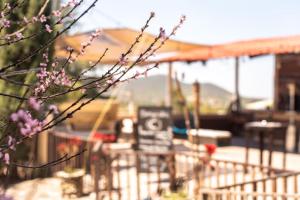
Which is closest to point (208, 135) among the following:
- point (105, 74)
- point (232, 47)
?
point (232, 47)

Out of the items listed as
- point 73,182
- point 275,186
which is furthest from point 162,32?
point 73,182

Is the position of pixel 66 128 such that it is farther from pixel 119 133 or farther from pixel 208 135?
pixel 208 135

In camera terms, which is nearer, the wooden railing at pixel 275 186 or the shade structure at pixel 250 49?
the wooden railing at pixel 275 186

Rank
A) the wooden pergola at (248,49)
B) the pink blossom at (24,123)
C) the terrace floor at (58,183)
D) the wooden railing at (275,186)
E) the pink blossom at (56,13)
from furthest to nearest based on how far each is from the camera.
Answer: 1. the wooden pergola at (248,49)
2. the terrace floor at (58,183)
3. the wooden railing at (275,186)
4. the pink blossom at (56,13)
5. the pink blossom at (24,123)

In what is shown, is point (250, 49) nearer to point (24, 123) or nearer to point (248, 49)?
point (248, 49)

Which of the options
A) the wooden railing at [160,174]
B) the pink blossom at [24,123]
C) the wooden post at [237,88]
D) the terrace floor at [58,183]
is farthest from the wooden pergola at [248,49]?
the pink blossom at [24,123]

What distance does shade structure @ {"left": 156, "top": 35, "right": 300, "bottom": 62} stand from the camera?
13703mm

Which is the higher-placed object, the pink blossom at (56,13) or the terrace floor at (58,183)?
the pink blossom at (56,13)

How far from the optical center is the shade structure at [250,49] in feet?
45.0

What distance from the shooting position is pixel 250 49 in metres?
14.6

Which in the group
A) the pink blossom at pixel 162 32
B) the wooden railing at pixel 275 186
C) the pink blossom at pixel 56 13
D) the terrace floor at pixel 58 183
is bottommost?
the terrace floor at pixel 58 183

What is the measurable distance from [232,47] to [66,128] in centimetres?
868

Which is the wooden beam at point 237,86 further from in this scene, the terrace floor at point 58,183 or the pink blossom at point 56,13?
the pink blossom at point 56,13

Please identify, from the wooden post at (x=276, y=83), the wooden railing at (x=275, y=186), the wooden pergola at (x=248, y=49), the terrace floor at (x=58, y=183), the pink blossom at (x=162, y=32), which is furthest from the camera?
the wooden post at (x=276, y=83)
